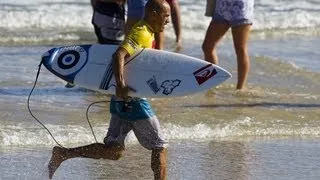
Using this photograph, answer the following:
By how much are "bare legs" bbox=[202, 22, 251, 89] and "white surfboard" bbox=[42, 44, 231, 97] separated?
329cm

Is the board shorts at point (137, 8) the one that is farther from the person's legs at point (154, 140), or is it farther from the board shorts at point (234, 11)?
the person's legs at point (154, 140)

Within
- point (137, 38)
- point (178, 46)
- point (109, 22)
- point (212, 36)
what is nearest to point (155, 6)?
point (137, 38)

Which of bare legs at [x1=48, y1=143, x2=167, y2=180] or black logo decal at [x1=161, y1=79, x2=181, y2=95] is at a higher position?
black logo decal at [x1=161, y1=79, x2=181, y2=95]

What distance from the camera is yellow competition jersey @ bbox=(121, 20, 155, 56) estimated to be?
639cm

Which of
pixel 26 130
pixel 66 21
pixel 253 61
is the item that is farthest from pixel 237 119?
pixel 66 21

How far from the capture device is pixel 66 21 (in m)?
16.7

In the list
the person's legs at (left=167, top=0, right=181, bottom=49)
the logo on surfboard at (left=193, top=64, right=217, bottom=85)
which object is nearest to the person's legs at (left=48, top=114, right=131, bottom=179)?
the logo on surfboard at (left=193, top=64, right=217, bottom=85)

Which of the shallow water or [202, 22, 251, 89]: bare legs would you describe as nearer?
the shallow water

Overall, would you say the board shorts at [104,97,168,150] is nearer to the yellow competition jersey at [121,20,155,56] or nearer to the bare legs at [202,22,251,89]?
the yellow competition jersey at [121,20,155,56]

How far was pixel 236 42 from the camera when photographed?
10227 mm

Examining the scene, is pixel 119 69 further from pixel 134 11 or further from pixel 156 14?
pixel 134 11

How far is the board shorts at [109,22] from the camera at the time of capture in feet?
32.0

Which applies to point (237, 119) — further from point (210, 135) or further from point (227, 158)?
point (227, 158)

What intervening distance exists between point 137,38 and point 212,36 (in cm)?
381
